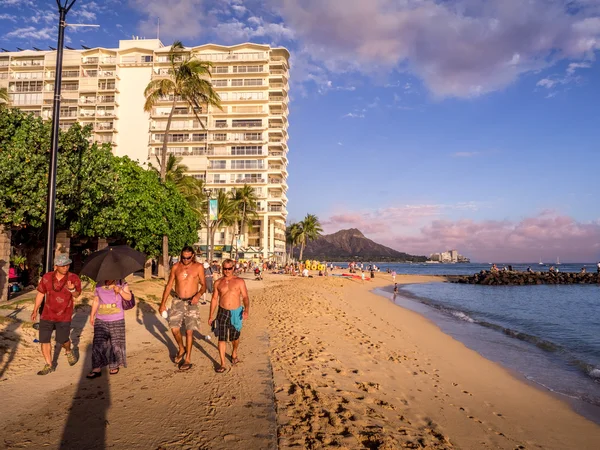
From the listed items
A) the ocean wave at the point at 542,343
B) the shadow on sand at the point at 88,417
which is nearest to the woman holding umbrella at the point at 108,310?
the shadow on sand at the point at 88,417

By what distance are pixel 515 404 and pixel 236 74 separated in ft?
217

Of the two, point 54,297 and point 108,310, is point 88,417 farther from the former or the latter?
point 54,297

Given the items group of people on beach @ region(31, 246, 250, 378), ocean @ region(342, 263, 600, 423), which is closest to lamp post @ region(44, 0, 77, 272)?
group of people on beach @ region(31, 246, 250, 378)

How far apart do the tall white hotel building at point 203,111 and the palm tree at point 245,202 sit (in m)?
3.02

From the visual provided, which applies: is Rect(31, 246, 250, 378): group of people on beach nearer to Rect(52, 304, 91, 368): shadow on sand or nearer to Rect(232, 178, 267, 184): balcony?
Rect(52, 304, 91, 368): shadow on sand

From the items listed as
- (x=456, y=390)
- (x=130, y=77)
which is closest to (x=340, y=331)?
(x=456, y=390)

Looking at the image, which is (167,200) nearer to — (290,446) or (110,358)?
(110,358)

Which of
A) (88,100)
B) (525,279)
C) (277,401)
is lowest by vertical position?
(525,279)

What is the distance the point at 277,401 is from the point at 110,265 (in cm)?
309

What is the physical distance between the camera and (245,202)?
58.2 meters

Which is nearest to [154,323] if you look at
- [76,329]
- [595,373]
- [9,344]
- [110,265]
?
[76,329]

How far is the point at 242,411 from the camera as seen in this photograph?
4.46 meters

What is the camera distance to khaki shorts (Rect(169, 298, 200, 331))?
6105 mm

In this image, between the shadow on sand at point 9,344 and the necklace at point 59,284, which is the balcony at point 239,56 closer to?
the shadow on sand at point 9,344
